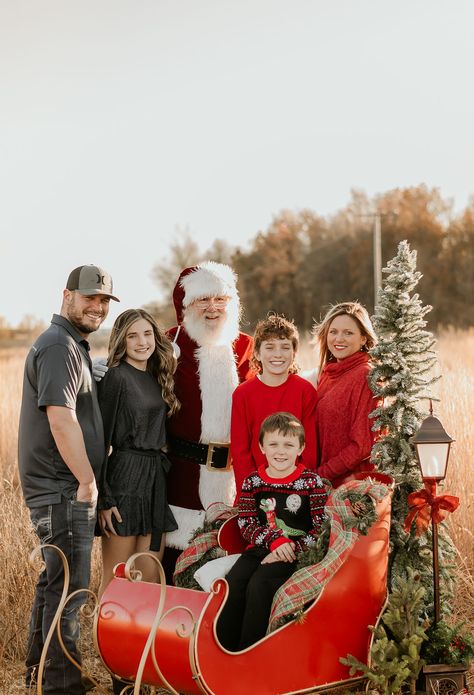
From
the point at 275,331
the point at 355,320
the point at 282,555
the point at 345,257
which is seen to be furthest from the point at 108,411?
the point at 345,257

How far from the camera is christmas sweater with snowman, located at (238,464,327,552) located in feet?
12.2

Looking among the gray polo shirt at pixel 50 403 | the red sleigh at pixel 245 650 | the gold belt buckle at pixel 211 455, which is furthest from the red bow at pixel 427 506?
the gray polo shirt at pixel 50 403

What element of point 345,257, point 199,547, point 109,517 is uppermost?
point 345,257

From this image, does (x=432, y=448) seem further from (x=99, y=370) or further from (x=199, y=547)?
(x=99, y=370)

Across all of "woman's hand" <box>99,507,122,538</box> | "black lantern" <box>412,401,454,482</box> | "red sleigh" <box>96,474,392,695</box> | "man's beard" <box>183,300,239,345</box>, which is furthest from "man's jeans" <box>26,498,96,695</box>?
"black lantern" <box>412,401,454,482</box>

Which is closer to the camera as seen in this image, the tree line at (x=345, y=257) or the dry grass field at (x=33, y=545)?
the dry grass field at (x=33, y=545)

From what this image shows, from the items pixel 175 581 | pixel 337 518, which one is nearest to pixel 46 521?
pixel 175 581

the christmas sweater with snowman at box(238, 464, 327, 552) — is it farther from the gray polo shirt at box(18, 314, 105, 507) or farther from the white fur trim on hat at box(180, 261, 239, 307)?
the white fur trim on hat at box(180, 261, 239, 307)

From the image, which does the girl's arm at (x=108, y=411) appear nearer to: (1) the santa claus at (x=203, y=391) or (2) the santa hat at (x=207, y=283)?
(1) the santa claus at (x=203, y=391)

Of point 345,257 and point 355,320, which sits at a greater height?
point 345,257

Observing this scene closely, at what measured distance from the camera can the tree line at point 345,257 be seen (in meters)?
26.2

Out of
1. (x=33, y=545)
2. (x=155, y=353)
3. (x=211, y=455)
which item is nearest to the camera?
(x=155, y=353)

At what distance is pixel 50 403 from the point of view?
147 inches

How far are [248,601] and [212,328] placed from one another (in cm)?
178
